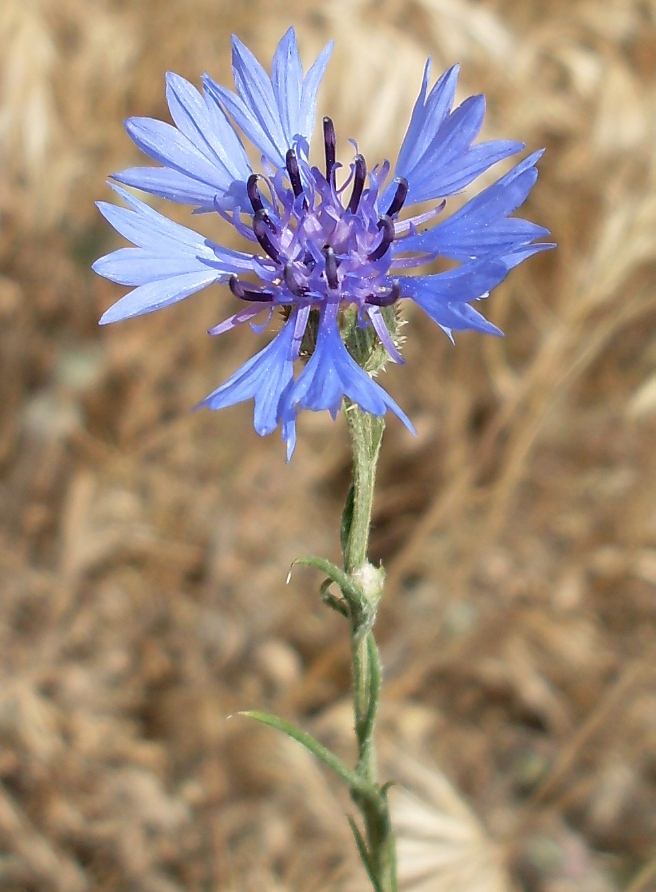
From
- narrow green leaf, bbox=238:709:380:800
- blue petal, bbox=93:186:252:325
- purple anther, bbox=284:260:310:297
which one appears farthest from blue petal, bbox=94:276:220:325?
narrow green leaf, bbox=238:709:380:800

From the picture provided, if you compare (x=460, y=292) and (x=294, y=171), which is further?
(x=294, y=171)

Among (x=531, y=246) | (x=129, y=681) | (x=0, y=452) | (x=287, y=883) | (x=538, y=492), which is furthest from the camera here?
(x=538, y=492)

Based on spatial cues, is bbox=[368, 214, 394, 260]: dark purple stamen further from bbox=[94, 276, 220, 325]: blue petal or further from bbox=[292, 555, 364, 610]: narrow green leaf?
bbox=[292, 555, 364, 610]: narrow green leaf

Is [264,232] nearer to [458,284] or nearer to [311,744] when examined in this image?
[458,284]

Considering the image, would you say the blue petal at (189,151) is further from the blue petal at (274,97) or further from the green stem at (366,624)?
the green stem at (366,624)

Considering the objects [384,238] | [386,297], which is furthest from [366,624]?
[384,238]

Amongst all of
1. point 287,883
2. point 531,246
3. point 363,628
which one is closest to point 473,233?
point 531,246

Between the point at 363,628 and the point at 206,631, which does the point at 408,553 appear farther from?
the point at 363,628
